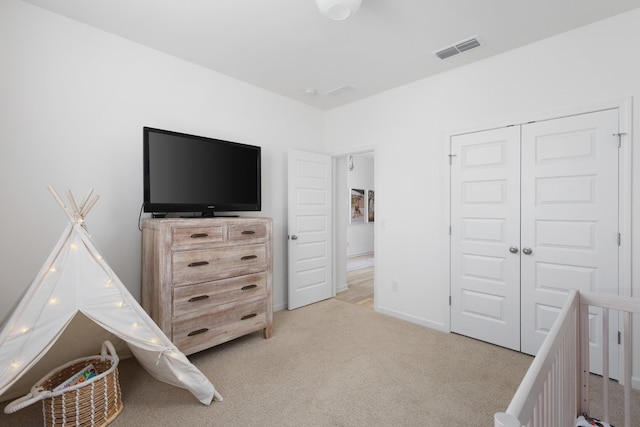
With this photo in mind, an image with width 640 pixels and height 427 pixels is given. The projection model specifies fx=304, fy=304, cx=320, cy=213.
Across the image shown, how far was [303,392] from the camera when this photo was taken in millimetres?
2084

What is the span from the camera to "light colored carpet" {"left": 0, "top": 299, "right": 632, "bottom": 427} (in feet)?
6.01

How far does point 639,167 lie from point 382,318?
255 centimetres

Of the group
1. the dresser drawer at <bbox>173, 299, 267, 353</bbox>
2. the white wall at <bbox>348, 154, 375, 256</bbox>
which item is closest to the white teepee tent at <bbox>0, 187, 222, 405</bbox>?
the dresser drawer at <bbox>173, 299, 267, 353</bbox>

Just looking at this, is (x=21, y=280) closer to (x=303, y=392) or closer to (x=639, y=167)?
(x=303, y=392)

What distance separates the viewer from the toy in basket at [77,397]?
163 centimetres

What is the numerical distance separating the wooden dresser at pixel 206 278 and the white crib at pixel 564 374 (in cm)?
223

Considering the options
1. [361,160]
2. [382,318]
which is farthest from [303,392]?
[361,160]

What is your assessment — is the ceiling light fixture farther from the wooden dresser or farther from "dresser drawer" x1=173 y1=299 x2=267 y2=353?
"dresser drawer" x1=173 y1=299 x2=267 y2=353

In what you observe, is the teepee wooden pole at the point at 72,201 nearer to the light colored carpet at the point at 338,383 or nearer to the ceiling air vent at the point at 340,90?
the light colored carpet at the point at 338,383

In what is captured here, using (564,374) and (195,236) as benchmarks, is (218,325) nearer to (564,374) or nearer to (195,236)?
(195,236)

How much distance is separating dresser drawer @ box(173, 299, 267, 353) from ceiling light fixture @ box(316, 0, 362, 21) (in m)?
2.33

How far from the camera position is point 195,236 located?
2.42m

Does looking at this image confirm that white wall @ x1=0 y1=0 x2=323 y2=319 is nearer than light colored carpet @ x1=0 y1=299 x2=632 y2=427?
No

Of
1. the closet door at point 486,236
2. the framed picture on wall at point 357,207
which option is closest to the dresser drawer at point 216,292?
the closet door at point 486,236
